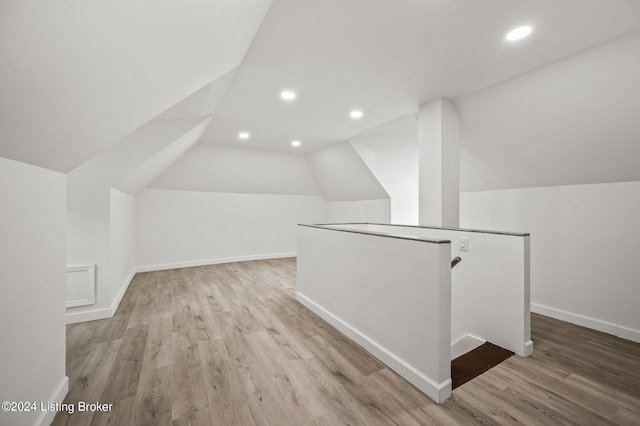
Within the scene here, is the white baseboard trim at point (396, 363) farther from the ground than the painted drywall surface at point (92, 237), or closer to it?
closer to it

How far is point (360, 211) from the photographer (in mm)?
6375

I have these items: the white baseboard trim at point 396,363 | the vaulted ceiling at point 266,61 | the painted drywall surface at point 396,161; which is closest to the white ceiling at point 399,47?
the vaulted ceiling at point 266,61

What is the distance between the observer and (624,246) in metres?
2.61

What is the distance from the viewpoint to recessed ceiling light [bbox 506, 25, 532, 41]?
1883mm

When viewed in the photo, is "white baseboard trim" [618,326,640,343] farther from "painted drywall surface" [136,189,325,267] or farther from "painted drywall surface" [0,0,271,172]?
"painted drywall surface" [136,189,325,267]

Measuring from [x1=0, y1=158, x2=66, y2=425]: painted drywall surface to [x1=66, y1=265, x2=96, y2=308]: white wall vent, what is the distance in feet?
4.71

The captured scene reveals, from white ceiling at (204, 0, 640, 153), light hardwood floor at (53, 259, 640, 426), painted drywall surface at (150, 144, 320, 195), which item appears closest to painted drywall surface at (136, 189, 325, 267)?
painted drywall surface at (150, 144, 320, 195)

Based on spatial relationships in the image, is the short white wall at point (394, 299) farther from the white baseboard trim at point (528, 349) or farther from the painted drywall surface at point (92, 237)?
the painted drywall surface at point (92, 237)

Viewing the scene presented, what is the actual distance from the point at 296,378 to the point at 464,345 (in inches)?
67.9

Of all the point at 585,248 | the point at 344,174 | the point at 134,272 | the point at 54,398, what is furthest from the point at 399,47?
the point at 134,272

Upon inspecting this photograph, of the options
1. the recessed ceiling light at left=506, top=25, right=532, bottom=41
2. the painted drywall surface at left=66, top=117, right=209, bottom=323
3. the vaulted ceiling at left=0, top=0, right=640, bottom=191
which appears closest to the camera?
the vaulted ceiling at left=0, top=0, right=640, bottom=191

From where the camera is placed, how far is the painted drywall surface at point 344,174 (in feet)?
17.4

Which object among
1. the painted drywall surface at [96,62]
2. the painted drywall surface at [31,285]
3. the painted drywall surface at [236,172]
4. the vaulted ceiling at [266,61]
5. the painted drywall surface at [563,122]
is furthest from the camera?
the painted drywall surface at [236,172]

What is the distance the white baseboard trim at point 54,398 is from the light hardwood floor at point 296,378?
5cm
